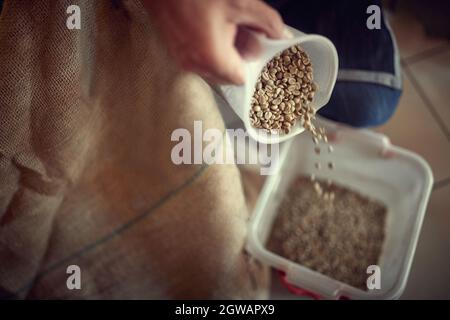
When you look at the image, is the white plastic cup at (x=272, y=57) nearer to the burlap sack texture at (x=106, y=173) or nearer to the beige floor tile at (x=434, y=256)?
the burlap sack texture at (x=106, y=173)

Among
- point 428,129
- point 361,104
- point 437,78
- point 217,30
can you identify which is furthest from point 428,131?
point 217,30

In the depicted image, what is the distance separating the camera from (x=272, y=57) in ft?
1.39

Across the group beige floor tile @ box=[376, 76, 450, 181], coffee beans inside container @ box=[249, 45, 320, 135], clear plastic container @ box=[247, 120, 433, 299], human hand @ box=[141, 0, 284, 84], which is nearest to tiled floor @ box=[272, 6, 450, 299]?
beige floor tile @ box=[376, 76, 450, 181]

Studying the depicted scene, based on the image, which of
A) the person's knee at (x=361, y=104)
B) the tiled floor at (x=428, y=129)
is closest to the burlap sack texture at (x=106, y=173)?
the person's knee at (x=361, y=104)

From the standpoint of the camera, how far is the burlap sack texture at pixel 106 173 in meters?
0.45

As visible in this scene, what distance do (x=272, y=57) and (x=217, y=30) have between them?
8 cm

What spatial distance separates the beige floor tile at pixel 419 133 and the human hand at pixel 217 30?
0.72m

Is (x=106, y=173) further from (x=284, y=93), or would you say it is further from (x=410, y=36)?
(x=410, y=36)

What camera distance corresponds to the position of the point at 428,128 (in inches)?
39.7

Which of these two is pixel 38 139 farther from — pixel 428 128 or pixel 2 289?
pixel 428 128

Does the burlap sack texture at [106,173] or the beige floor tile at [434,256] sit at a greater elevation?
the burlap sack texture at [106,173]

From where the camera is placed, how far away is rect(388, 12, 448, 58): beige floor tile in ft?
3.58
